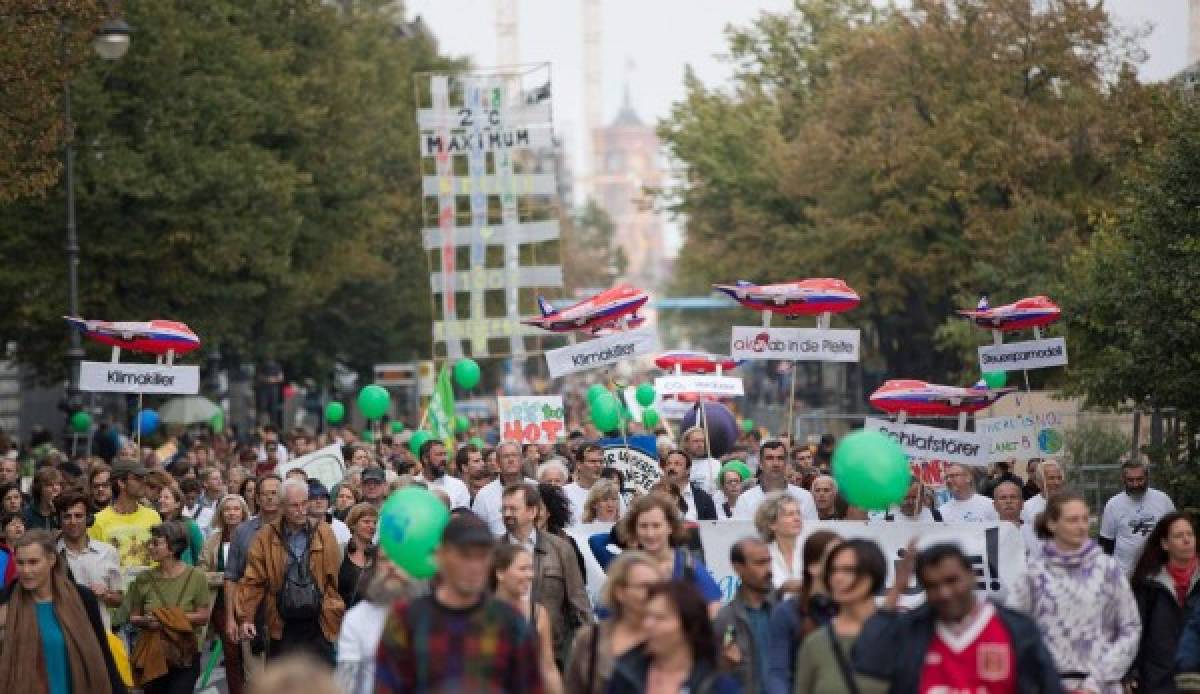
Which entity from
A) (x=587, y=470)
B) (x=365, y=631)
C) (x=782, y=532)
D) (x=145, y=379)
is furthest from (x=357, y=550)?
(x=145, y=379)

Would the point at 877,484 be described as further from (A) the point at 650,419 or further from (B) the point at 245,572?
(A) the point at 650,419

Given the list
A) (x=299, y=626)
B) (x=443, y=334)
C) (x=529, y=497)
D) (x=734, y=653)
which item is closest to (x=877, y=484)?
(x=734, y=653)

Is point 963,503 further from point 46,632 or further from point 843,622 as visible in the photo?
point 843,622

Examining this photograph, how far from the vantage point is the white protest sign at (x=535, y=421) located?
897 inches

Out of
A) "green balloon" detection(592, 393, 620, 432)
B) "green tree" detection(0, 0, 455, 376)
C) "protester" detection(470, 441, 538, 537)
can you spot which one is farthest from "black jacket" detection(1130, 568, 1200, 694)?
"green tree" detection(0, 0, 455, 376)

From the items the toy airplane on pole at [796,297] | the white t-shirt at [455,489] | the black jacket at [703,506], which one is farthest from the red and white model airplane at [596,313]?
the black jacket at [703,506]

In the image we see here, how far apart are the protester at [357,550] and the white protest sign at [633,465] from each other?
5326mm

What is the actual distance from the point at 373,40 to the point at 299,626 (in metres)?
→ 46.9

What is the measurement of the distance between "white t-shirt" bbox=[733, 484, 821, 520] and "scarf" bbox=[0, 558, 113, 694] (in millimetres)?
4683

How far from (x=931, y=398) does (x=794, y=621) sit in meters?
8.18

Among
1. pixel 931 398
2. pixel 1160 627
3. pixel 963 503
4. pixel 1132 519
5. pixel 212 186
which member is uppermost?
pixel 212 186

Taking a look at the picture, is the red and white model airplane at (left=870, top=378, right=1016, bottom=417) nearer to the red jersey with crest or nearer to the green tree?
the red jersey with crest

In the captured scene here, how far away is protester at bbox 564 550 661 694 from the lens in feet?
29.2

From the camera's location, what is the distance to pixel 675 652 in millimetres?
8695
